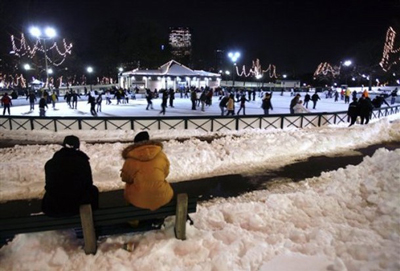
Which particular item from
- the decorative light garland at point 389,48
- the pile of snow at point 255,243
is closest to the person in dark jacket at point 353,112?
the pile of snow at point 255,243

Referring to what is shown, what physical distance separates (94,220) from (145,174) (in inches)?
30.9

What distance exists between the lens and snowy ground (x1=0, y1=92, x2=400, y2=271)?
3.38 m

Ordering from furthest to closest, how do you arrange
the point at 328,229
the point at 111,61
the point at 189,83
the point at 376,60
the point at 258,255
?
the point at 111,61 → the point at 376,60 → the point at 189,83 → the point at 328,229 → the point at 258,255

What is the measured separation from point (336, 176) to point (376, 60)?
67.2 meters

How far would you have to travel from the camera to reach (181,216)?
12.2ft

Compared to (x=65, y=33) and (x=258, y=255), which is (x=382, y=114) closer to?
(x=258, y=255)

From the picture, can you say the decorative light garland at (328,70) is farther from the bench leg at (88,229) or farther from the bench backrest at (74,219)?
the bench leg at (88,229)

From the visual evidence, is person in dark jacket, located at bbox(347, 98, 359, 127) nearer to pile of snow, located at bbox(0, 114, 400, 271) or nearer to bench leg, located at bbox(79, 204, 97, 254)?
pile of snow, located at bbox(0, 114, 400, 271)

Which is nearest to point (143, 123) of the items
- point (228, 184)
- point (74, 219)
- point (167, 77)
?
point (228, 184)

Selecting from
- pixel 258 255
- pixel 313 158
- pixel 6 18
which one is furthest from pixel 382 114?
pixel 6 18

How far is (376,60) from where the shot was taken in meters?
62.4

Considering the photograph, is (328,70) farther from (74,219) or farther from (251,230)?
(74,219)

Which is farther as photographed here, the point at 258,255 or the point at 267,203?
the point at 267,203

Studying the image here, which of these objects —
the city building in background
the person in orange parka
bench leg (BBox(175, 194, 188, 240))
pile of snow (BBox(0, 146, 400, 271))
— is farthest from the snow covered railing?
the city building in background
